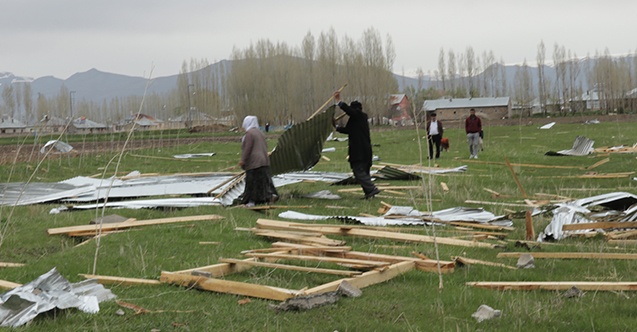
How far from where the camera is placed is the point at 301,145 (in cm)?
1611

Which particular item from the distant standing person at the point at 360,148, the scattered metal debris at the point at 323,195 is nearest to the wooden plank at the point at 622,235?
the distant standing person at the point at 360,148

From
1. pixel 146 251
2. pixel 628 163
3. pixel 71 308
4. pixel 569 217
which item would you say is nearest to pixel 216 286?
pixel 71 308

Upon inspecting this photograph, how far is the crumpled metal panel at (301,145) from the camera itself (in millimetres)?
16016

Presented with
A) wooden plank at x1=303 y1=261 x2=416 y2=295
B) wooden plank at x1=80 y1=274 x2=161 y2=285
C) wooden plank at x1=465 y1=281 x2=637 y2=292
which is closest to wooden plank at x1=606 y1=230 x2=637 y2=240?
wooden plank at x1=465 y1=281 x2=637 y2=292

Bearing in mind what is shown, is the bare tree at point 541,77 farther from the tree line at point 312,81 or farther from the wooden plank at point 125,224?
the wooden plank at point 125,224

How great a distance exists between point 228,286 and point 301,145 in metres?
9.15

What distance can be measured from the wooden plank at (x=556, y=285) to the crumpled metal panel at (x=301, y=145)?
9.10 m

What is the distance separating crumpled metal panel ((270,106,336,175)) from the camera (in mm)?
16016

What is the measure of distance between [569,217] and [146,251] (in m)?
5.61

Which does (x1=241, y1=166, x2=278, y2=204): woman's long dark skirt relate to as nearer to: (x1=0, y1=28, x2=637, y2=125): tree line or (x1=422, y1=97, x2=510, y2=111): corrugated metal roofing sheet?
(x1=0, y1=28, x2=637, y2=125): tree line

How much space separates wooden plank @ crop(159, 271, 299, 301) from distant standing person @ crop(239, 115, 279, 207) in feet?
22.2

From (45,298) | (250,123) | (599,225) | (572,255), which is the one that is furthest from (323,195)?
(45,298)

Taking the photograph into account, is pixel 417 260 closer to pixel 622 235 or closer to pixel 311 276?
pixel 311 276

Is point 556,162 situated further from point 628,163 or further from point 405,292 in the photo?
point 405,292
